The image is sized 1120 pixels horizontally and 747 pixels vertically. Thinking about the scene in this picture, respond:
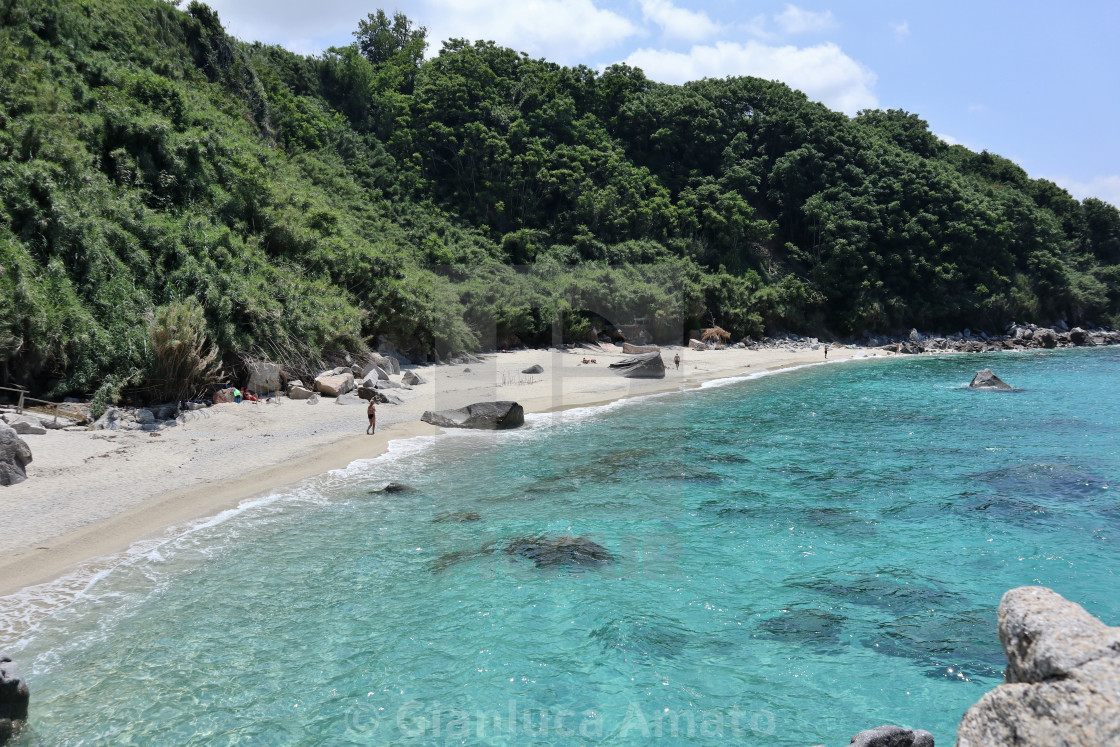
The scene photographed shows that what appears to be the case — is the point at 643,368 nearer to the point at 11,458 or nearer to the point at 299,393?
the point at 299,393

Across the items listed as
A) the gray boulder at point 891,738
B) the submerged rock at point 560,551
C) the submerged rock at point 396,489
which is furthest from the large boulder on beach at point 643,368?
the gray boulder at point 891,738

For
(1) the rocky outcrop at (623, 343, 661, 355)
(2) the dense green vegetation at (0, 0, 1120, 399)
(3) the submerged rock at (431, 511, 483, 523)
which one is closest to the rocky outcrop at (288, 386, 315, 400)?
(2) the dense green vegetation at (0, 0, 1120, 399)

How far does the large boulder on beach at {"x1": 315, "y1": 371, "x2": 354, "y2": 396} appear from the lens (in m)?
22.7

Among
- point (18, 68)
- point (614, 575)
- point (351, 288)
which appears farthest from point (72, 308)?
point (614, 575)

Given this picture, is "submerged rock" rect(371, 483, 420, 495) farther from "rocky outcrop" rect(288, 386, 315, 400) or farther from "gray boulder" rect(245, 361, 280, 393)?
"gray boulder" rect(245, 361, 280, 393)

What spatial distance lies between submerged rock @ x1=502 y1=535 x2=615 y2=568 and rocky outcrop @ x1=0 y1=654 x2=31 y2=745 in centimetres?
650

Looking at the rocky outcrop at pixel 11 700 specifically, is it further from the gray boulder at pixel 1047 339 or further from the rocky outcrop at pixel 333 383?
the gray boulder at pixel 1047 339

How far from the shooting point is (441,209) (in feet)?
166

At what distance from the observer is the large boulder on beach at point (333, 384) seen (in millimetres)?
22719

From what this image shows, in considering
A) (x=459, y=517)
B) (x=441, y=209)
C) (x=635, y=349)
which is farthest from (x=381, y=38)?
(x=459, y=517)

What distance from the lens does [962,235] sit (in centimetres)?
5909

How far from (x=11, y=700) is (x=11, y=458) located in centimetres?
779

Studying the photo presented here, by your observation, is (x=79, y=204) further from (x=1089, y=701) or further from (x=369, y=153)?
(x=369, y=153)

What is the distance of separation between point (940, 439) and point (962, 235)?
47593 millimetres
